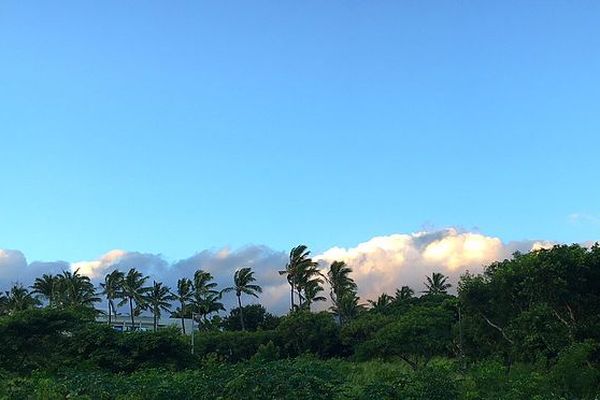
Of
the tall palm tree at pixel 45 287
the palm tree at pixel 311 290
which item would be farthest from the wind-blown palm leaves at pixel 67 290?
the palm tree at pixel 311 290

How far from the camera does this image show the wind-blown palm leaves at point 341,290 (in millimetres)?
70250

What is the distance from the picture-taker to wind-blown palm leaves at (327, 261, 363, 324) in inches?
2766

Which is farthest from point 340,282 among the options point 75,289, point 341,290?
point 75,289

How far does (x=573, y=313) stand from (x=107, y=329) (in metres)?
26.8

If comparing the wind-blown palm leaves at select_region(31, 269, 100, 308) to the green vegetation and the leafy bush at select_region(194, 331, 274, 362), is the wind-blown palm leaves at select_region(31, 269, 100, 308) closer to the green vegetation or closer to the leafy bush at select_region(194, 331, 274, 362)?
Result: the green vegetation

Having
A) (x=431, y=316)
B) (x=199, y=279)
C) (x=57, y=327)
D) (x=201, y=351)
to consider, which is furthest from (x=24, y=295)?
(x=431, y=316)

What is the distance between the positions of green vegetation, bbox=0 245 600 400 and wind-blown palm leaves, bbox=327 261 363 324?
12 cm

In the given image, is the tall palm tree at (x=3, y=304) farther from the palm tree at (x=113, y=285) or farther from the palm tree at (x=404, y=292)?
the palm tree at (x=404, y=292)

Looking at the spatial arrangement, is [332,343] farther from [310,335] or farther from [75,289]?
Result: [75,289]

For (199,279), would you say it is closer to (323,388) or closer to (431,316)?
(431,316)

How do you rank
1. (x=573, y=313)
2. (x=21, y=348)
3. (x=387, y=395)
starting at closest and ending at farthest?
(x=387, y=395) < (x=573, y=313) < (x=21, y=348)

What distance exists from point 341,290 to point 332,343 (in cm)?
1263

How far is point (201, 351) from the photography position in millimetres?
59781

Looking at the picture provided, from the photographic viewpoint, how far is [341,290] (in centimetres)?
7088
